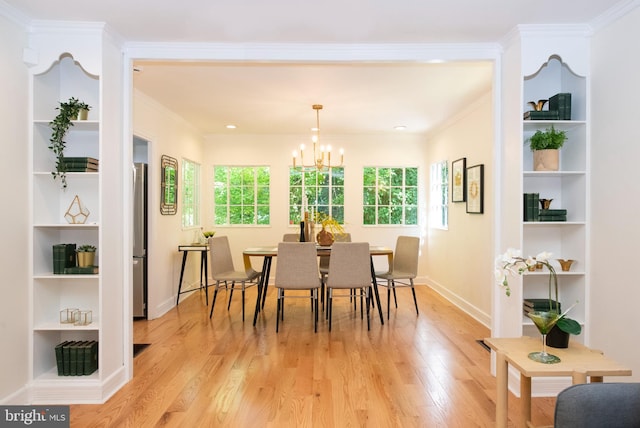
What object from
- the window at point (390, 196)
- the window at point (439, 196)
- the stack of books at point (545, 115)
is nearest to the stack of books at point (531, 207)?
the stack of books at point (545, 115)

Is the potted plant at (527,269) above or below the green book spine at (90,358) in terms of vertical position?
above

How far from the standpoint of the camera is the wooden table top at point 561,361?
5.78ft

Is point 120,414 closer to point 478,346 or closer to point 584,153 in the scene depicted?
point 478,346

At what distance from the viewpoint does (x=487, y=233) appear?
447 centimetres

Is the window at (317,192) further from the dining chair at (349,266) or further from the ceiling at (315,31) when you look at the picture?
the dining chair at (349,266)

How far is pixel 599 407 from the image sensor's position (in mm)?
1440

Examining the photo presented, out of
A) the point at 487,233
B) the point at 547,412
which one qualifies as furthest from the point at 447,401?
the point at 487,233

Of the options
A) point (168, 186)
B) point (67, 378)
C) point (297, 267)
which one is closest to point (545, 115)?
point (297, 267)

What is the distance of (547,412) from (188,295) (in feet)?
15.4

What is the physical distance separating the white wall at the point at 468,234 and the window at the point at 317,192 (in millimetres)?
1604

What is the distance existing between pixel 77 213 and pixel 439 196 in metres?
5.01

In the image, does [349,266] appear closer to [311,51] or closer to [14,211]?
[311,51]

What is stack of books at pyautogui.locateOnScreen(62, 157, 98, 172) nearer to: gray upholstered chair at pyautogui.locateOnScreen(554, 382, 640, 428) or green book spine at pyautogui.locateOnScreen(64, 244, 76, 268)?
green book spine at pyautogui.locateOnScreen(64, 244, 76, 268)

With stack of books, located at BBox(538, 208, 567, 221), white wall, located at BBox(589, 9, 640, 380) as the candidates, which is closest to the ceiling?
white wall, located at BBox(589, 9, 640, 380)
